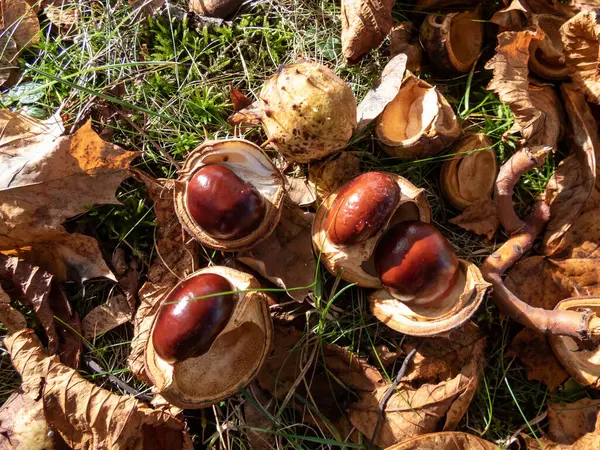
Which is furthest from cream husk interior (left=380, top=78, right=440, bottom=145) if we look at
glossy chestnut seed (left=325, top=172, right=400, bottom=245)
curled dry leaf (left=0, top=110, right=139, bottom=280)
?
curled dry leaf (left=0, top=110, right=139, bottom=280)

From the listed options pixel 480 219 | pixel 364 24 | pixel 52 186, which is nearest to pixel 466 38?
pixel 364 24

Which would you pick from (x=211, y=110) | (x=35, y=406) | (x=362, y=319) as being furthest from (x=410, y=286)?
(x=35, y=406)

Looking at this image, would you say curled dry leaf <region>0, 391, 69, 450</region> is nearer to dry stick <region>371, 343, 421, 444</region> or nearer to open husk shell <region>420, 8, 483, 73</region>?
dry stick <region>371, 343, 421, 444</region>

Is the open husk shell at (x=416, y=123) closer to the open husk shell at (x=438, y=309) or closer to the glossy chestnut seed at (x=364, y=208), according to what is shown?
the glossy chestnut seed at (x=364, y=208)

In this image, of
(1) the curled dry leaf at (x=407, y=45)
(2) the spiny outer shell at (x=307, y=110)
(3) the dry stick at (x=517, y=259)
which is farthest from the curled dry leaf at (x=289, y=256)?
(1) the curled dry leaf at (x=407, y=45)

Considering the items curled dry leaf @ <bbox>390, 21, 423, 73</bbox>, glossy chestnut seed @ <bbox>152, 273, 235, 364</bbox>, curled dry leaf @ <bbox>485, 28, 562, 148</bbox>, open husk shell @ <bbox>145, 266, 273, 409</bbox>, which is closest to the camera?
glossy chestnut seed @ <bbox>152, 273, 235, 364</bbox>

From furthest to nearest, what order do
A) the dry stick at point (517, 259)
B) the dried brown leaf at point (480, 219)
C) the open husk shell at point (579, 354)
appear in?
the dried brown leaf at point (480, 219)
the open husk shell at point (579, 354)
the dry stick at point (517, 259)
